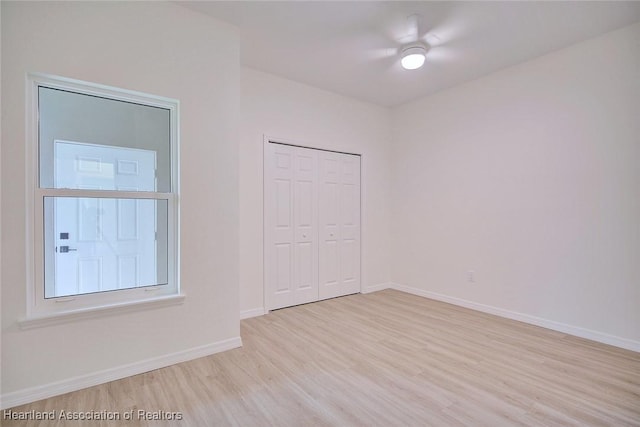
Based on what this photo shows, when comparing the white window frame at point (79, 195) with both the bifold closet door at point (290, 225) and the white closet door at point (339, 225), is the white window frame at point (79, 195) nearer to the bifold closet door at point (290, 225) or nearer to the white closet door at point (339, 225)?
the bifold closet door at point (290, 225)

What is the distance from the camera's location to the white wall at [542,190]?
2.69 metres

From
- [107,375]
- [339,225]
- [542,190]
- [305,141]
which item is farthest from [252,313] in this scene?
[542,190]

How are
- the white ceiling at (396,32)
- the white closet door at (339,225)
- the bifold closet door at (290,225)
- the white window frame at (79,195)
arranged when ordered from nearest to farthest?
1. the white window frame at (79,195)
2. the white ceiling at (396,32)
3. the bifold closet door at (290,225)
4. the white closet door at (339,225)

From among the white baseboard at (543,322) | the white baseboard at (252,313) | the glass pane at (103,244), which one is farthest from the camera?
the white baseboard at (252,313)

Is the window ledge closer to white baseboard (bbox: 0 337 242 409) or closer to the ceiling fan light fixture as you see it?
white baseboard (bbox: 0 337 242 409)

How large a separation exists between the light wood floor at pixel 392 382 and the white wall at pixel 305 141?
94cm

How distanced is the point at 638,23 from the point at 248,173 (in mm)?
3804

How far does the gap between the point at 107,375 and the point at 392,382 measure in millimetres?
1981

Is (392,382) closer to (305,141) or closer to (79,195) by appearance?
(79,195)

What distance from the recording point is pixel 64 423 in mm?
1704

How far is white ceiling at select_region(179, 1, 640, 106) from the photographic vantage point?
2404mm

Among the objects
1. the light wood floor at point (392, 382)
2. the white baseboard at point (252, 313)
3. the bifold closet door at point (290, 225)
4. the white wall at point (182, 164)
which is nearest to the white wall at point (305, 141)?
the white baseboard at point (252, 313)

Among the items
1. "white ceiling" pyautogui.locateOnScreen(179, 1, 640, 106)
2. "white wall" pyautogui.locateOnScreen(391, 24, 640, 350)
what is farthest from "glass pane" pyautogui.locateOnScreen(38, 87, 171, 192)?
"white wall" pyautogui.locateOnScreen(391, 24, 640, 350)

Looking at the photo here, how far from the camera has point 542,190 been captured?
3.16m
